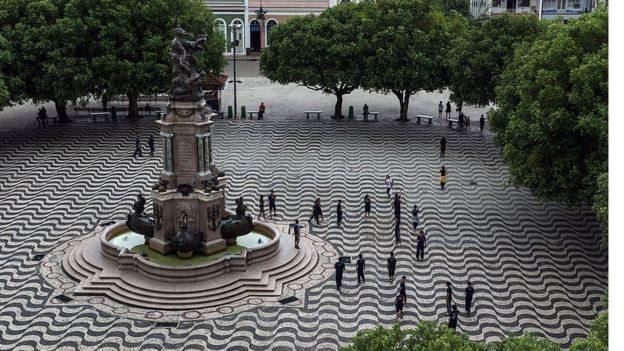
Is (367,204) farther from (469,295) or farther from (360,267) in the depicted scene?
(469,295)

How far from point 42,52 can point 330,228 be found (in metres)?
21.1

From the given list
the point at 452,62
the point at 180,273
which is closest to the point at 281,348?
the point at 180,273

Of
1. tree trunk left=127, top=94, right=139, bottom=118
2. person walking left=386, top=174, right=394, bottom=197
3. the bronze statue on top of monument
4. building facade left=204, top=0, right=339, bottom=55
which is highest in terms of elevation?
building facade left=204, top=0, right=339, bottom=55

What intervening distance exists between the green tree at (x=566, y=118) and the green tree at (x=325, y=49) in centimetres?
1776

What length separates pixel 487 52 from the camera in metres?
38.0

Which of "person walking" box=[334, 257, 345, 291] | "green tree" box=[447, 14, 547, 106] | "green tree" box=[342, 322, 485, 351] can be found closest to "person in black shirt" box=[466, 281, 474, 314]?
"person walking" box=[334, 257, 345, 291]

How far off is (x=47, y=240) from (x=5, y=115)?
25.1m

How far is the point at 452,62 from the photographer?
39.8 meters

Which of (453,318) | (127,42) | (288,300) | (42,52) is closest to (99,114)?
(42,52)

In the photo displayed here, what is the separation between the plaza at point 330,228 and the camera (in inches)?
741

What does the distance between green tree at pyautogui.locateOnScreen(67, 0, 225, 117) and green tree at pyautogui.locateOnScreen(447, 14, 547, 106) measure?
15.1 m

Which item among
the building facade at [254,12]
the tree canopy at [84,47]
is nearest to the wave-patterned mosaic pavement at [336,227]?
the tree canopy at [84,47]

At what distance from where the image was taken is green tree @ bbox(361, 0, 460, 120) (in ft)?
135

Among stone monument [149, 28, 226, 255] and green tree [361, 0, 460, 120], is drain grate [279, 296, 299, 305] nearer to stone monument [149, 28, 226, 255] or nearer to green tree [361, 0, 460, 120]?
stone monument [149, 28, 226, 255]
